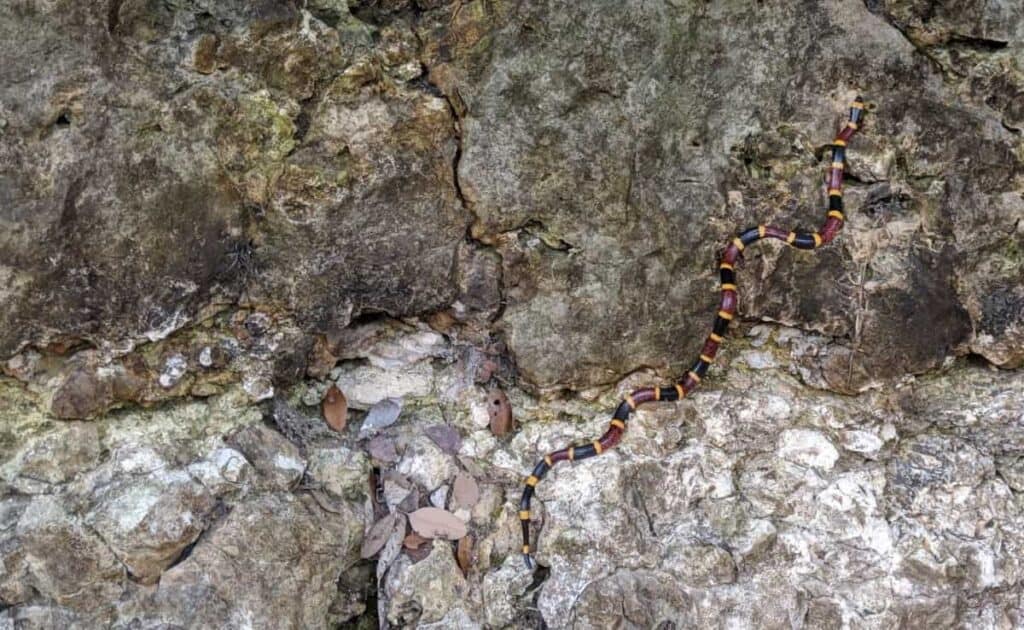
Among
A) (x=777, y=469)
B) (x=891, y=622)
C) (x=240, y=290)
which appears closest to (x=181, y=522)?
(x=240, y=290)

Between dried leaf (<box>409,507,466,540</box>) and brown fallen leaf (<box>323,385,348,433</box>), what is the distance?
0.53 metres

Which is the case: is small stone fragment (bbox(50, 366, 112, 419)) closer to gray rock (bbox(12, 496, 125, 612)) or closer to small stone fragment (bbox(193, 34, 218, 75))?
gray rock (bbox(12, 496, 125, 612))

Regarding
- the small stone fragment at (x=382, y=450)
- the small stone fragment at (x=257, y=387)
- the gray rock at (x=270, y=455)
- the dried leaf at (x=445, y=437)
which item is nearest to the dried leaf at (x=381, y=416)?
the small stone fragment at (x=382, y=450)

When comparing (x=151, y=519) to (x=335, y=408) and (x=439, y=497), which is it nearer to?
(x=335, y=408)

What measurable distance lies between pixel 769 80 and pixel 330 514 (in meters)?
2.58

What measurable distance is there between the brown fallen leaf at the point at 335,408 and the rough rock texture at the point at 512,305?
0.20 feet

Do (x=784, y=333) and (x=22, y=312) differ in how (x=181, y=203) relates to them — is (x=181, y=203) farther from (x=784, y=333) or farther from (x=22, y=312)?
(x=784, y=333)

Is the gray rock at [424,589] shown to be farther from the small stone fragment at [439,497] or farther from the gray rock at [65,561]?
the gray rock at [65,561]

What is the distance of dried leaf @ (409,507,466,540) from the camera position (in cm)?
354

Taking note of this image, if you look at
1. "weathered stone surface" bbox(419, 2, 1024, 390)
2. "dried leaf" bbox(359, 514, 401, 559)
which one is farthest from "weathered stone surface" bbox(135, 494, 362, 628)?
"weathered stone surface" bbox(419, 2, 1024, 390)

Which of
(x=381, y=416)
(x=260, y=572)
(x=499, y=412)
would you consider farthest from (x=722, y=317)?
(x=260, y=572)

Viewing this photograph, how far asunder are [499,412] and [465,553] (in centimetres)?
63

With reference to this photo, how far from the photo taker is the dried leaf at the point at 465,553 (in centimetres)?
350

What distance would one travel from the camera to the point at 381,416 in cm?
371
